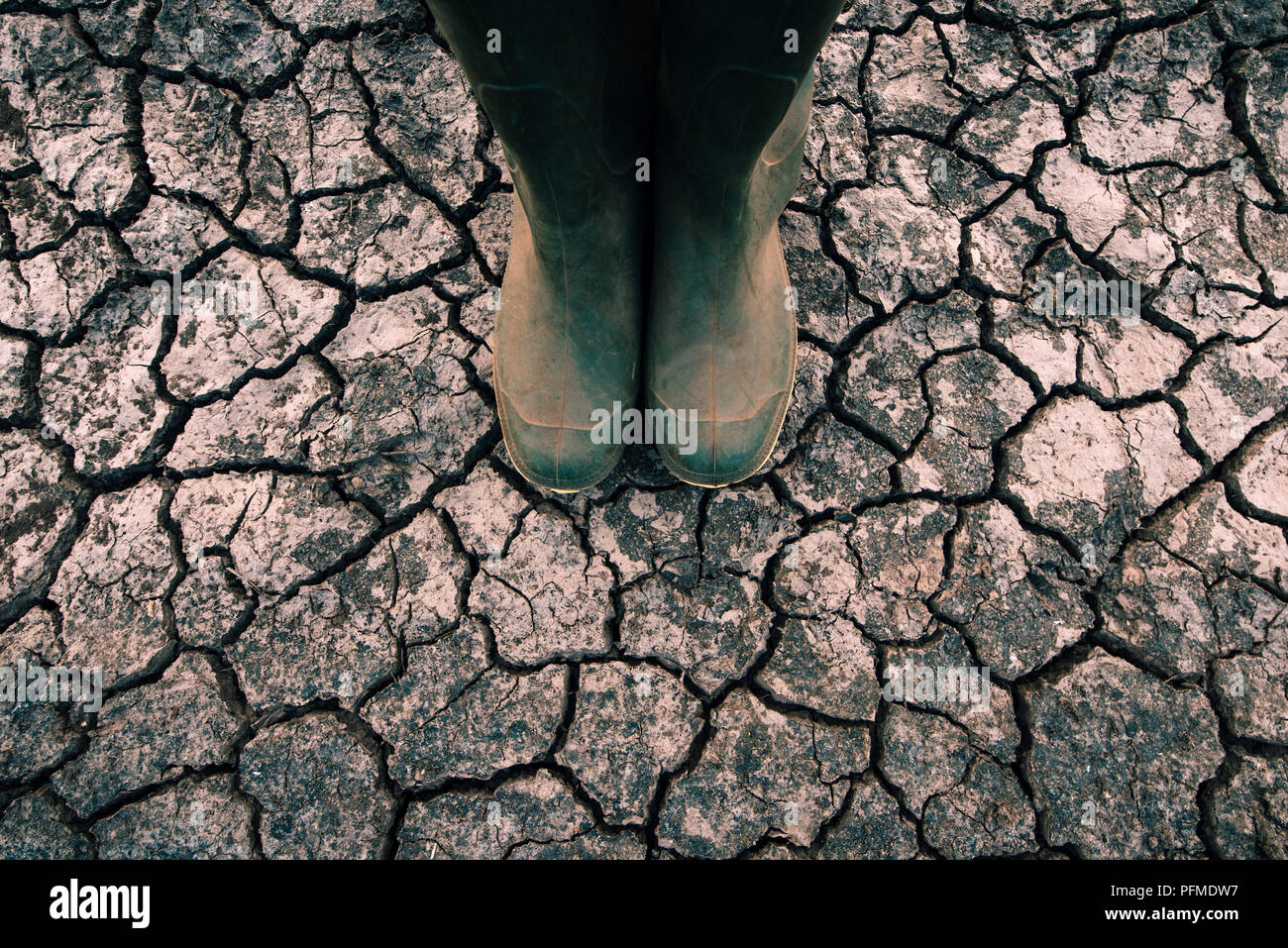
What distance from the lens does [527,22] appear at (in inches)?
42.7

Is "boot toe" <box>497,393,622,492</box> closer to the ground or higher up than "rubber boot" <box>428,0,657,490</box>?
closer to the ground

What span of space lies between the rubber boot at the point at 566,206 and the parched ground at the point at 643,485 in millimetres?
204

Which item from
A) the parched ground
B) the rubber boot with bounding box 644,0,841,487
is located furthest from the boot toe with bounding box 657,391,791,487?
the parched ground

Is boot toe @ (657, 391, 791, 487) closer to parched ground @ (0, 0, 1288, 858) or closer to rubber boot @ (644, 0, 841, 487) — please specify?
rubber boot @ (644, 0, 841, 487)

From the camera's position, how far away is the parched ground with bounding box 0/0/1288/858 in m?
1.64

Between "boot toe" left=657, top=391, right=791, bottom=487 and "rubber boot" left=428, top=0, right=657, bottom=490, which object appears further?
"boot toe" left=657, top=391, right=791, bottom=487

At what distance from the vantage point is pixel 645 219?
1.67 meters

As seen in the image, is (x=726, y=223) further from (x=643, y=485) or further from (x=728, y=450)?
(x=643, y=485)

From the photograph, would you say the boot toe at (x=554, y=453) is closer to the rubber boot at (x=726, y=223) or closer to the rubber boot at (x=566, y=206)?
the rubber boot at (x=566, y=206)

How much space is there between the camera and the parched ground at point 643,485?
5.39ft

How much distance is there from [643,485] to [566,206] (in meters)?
0.70

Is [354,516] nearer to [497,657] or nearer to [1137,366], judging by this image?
[497,657]

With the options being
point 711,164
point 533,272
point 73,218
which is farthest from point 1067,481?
point 73,218

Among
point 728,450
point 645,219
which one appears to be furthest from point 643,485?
point 645,219
